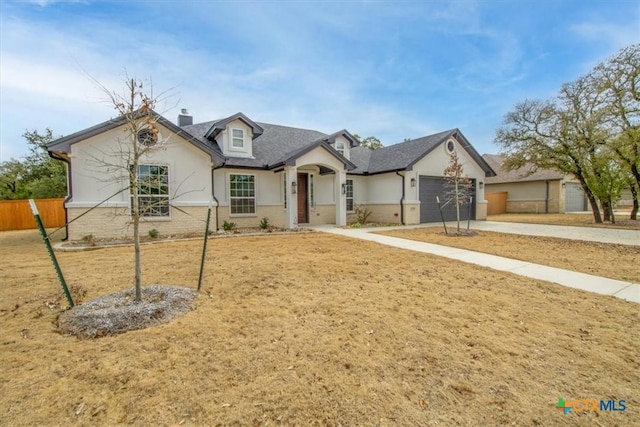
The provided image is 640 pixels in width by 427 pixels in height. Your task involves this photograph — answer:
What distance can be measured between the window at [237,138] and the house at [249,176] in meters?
0.05

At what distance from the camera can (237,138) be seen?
46.8 ft

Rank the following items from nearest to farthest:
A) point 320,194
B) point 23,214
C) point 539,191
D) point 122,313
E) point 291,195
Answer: point 122,313 < point 291,195 < point 320,194 < point 23,214 < point 539,191

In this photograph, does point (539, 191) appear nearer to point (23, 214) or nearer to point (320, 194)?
point (320, 194)

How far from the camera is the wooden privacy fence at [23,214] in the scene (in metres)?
16.3

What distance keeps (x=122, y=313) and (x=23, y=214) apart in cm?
1940

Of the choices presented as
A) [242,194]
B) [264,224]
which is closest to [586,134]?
[264,224]

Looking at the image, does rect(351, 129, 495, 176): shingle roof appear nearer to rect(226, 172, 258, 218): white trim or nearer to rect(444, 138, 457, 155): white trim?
rect(444, 138, 457, 155): white trim

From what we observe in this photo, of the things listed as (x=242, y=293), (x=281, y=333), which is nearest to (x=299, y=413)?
(x=281, y=333)

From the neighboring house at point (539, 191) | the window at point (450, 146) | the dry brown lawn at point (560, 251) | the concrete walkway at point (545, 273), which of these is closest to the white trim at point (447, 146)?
the window at point (450, 146)

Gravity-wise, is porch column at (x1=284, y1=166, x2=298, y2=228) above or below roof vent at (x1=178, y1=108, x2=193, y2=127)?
below

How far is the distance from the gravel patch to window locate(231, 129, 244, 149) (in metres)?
10.7

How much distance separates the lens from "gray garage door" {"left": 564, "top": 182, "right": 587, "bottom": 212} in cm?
2692

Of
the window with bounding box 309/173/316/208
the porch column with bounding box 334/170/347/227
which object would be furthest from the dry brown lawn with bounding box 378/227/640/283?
the window with bounding box 309/173/316/208

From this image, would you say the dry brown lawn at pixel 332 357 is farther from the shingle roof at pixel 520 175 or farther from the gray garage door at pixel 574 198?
the gray garage door at pixel 574 198
